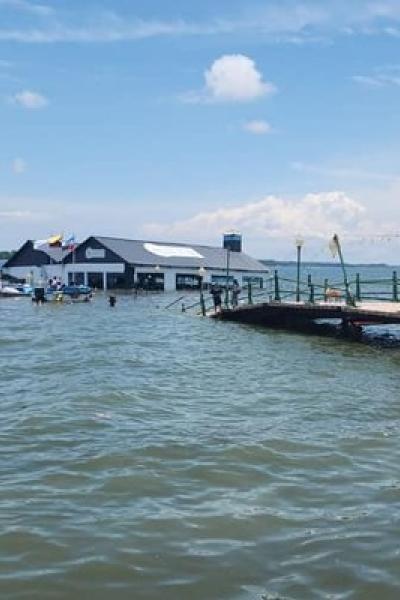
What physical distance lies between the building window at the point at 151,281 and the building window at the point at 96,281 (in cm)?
450

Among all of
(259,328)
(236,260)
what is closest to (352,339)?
(259,328)

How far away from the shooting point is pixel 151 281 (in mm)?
79062

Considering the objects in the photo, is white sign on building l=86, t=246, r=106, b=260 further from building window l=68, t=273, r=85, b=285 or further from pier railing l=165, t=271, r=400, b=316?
pier railing l=165, t=271, r=400, b=316

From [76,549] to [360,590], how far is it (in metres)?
2.68

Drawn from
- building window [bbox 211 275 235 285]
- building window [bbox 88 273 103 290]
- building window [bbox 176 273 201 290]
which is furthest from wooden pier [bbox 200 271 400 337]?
building window [bbox 211 275 235 285]

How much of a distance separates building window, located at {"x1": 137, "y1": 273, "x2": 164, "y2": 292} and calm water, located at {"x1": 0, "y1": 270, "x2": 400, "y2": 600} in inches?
2306

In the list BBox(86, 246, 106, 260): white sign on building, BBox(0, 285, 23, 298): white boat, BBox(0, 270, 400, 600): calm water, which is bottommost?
BBox(0, 270, 400, 600): calm water

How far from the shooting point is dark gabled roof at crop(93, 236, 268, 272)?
263 feet

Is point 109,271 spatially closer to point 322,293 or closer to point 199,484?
point 322,293

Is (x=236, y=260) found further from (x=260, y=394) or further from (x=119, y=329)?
(x=260, y=394)

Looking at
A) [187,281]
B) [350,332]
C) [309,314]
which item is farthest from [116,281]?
[350,332]

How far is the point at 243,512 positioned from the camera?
26.8ft

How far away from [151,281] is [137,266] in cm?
223

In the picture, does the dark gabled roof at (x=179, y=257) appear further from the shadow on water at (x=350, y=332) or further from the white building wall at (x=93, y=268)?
the shadow on water at (x=350, y=332)
